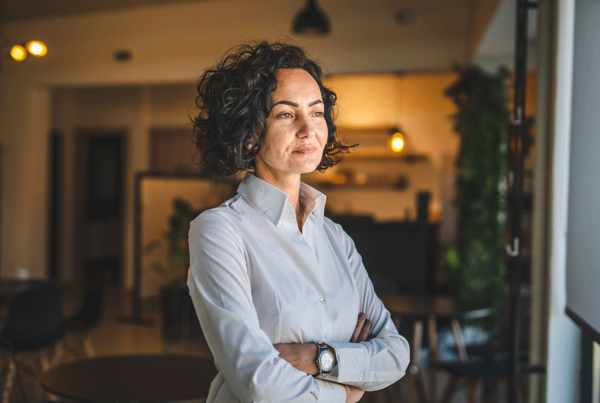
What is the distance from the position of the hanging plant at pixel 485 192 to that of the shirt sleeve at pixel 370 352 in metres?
3.42

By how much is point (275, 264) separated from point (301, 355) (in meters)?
0.21

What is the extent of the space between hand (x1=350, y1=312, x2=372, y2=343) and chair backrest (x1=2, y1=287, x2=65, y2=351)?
2938 mm

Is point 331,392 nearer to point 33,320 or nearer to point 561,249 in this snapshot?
point 561,249

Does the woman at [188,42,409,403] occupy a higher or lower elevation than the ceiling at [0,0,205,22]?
lower

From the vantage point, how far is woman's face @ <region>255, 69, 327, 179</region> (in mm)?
1307

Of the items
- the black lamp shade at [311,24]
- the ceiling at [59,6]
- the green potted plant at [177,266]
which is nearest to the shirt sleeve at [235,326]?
the black lamp shade at [311,24]

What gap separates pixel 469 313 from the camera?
3.62 m

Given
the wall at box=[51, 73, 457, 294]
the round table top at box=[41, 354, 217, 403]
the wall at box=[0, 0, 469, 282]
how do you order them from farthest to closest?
the wall at box=[51, 73, 457, 294] < the wall at box=[0, 0, 469, 282] < the round table top at box=[41, 354, 217, 403]

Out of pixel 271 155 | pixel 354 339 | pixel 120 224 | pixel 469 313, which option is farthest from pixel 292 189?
pixel 120 224

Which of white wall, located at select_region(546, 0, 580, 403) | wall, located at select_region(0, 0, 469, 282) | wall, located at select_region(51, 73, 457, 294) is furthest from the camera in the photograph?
wall, located at select_region(51, 73, 457, 294)

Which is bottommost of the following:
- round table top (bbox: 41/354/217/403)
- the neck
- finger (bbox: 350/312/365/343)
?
round table top (bbox: 41/354/217/403)

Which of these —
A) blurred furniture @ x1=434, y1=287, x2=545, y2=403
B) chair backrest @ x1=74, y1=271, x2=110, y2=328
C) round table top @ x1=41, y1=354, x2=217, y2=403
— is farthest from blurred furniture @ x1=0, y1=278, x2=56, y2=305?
blurred furniture @ x1=434, y1=287, x2=545, y2=403

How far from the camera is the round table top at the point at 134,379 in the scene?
6.61ft

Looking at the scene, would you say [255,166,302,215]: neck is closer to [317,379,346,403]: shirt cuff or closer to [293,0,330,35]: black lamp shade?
[317,379,346,403]: shirt cuff
